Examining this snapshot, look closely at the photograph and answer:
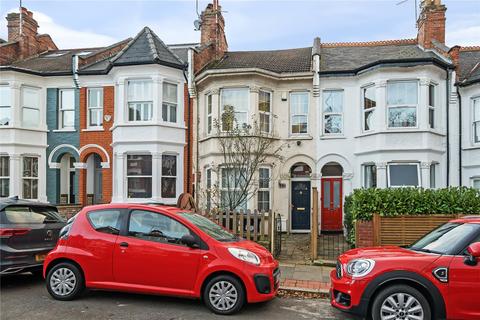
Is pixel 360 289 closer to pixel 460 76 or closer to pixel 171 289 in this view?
pixel 171 289

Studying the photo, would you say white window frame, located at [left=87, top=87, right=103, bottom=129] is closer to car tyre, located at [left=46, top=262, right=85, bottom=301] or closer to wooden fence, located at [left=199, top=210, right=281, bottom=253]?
wooden fence, located at [left=199, top=210, right=281, bottom=253]

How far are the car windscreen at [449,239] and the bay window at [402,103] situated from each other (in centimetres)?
824

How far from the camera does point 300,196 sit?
49.2 ft

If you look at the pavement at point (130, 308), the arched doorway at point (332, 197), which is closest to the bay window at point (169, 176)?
the arched doorway at point (332, 197)

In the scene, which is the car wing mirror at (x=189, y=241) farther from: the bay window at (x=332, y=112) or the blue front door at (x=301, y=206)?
the bay window at (x=332, y=112)

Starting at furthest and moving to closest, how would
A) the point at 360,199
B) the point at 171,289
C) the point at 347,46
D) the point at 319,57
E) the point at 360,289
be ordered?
the point at 347,46
the point at 319,57
the point at 360,199
the point at 171,289
the point at 360,289

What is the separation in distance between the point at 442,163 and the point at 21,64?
59.4ft

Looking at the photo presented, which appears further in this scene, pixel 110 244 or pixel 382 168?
pixel 382 168

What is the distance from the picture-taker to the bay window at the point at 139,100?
1455 centimetres

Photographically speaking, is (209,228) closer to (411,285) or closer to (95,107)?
(411,285)

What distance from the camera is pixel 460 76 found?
14.0 meters

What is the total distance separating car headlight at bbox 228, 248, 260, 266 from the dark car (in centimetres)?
368

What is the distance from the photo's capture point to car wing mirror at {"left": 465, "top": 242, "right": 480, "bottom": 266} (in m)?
4.58

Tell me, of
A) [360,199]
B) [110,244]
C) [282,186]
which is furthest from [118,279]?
[282,186]
